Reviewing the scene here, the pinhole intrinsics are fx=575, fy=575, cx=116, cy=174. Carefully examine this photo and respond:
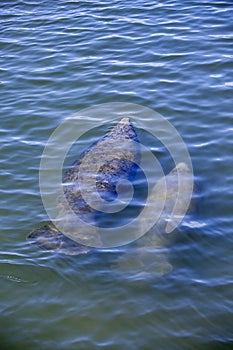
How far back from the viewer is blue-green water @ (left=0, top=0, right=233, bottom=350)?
646 centimetres

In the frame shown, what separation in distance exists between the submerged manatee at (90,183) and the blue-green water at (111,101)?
0.25 meters

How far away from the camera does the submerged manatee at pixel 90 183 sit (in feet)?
25.1

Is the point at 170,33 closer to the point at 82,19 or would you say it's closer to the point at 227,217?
the point at 82,19

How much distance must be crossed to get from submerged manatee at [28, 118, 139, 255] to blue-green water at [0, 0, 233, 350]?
0.81 ft

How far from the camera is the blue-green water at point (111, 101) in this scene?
646cm

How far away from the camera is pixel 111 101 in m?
10.8

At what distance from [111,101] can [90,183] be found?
8.53 feet

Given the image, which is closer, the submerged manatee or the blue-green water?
the blue-green water

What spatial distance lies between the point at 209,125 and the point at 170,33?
3.83m

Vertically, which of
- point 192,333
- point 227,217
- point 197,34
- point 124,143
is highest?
point 197,34

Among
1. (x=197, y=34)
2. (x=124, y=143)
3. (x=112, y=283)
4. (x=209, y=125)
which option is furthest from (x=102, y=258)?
(x=197, y=34)

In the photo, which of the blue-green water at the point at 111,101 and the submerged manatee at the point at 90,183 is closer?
the blue-green water at the point at 111,101

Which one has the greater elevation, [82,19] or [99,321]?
[82,19]

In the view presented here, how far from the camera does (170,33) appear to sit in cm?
1284
